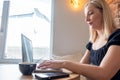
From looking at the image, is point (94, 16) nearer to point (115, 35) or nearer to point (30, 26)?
point (115, 35)

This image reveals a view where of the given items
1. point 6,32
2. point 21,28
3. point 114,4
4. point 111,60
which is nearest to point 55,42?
point 21,28

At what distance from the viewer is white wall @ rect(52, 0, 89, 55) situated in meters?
3.05

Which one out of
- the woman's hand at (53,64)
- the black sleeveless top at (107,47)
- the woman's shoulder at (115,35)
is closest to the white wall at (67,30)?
the black sleeveless top at (107,47)

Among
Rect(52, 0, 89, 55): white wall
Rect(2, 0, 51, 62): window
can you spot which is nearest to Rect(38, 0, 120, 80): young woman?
Rect(52, 0, 89, 55): white wall

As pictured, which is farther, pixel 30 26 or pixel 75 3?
pixel 30 26

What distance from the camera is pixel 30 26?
10.5 ft

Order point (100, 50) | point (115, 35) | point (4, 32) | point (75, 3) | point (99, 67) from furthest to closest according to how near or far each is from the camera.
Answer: point (4, 32)
point (75, 3)
point (100, 50)
point (115, 35)
point (99, 67)

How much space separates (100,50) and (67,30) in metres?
1.58

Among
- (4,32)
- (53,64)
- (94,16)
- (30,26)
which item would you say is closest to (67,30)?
(30,26)

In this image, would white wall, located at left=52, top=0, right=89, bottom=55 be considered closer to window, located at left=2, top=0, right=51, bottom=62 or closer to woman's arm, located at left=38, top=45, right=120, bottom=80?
window, located at left=2, top=0, right=51, bottom=62

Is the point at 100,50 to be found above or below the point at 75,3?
below

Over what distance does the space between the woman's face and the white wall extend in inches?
57.5

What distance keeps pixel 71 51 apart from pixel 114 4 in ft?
3.06

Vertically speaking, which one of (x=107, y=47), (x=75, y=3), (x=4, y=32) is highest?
(x=75, y=3)
